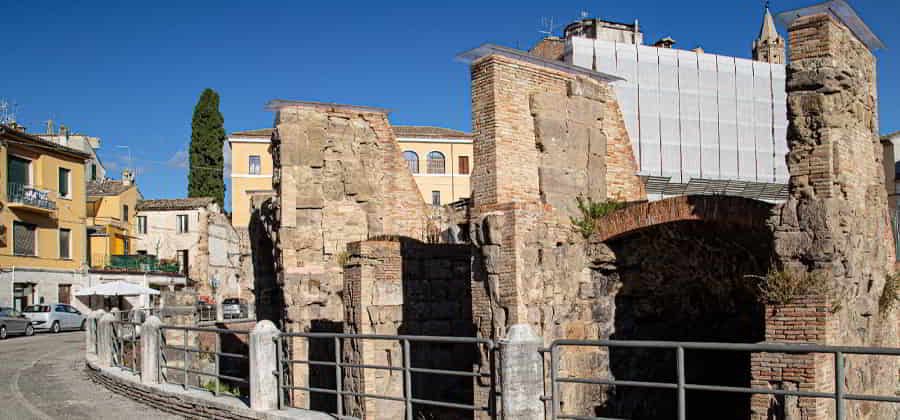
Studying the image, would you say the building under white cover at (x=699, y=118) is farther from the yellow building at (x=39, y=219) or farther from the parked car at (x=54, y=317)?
the yellow building at (x=39, y=219)

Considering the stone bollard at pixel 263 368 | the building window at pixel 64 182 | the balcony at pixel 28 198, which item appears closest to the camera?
the stone bollard at pixel 263 368

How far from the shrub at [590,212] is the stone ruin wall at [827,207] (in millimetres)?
3344

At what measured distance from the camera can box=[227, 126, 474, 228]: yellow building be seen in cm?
4653

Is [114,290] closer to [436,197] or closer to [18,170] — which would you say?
[18,170]

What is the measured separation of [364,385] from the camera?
1350 cm

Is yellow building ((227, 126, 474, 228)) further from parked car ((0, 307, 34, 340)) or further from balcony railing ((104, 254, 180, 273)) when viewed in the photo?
parked car ((0, 307, 34, 340))

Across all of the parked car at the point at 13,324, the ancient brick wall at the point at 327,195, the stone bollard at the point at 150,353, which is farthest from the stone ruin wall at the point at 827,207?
the parked car at the point at 13,324

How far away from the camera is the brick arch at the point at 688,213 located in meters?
10.6

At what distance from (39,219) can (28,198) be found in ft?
4.47

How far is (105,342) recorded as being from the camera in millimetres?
14180

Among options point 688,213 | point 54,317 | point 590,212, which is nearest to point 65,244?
point 54,317

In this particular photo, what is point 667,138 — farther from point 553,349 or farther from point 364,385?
point 553,349

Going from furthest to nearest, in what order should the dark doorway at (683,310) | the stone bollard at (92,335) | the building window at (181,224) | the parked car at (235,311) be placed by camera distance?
the building window at (181,224) → the parked car at (235,311) → the stone bollard at (92,335) → the dark doorway at (683,310)

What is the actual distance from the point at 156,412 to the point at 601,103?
8.62 metres
